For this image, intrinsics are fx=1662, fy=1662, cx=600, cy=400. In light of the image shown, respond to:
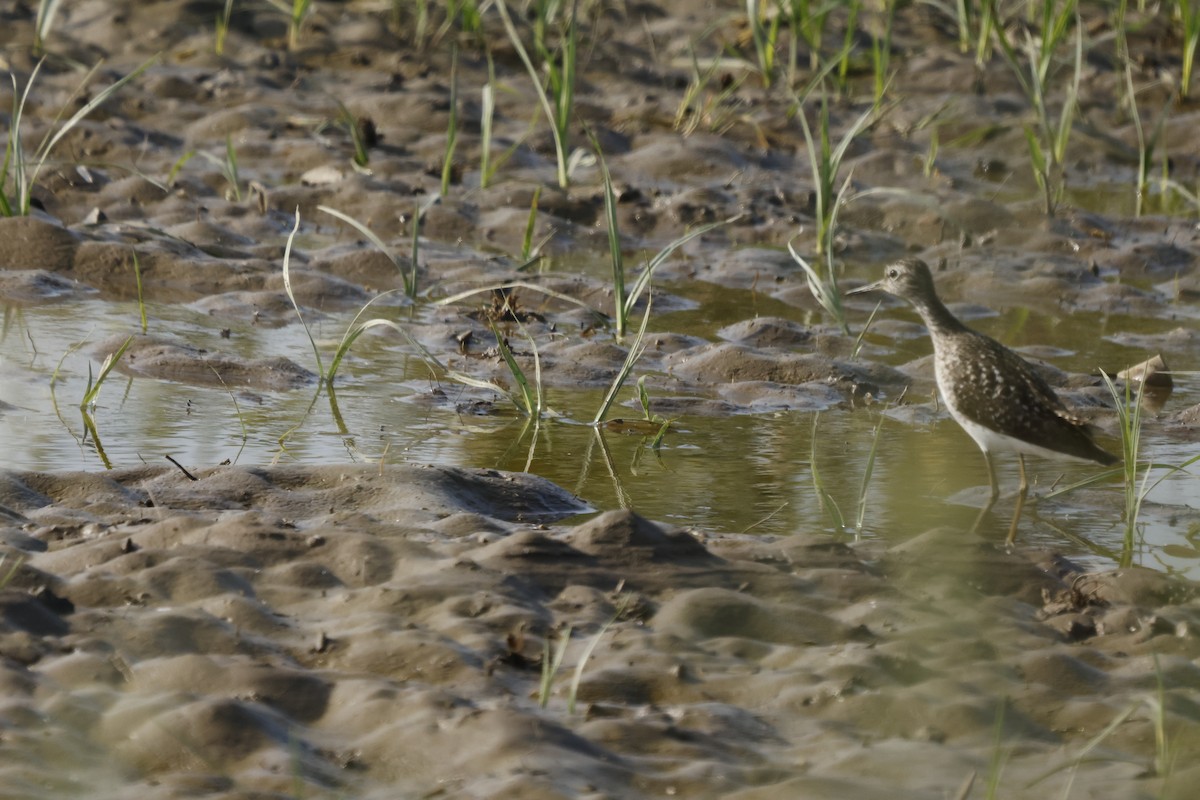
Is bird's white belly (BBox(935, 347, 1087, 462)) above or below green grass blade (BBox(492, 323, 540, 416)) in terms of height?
above

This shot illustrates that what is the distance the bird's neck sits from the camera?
579 centimetres

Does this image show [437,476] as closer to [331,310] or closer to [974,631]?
[974,631]

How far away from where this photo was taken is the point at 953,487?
5.60 m

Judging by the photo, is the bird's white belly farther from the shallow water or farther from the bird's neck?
the bird's neck

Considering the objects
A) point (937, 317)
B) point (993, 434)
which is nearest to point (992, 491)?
point (993, 434)

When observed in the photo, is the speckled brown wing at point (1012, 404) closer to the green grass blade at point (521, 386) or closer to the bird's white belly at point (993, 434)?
the bird's white belly at point (993, 434)

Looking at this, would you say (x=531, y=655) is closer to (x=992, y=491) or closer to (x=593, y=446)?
(x=593, y=446)

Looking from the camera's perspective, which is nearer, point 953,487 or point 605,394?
point 953,487

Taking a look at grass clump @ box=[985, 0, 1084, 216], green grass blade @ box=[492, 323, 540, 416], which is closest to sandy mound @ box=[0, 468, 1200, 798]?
green grass blade @ box=[492, 323, 540, 416]

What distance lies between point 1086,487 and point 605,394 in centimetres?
186

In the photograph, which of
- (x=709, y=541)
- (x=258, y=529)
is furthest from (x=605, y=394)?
(x=258, y=529)

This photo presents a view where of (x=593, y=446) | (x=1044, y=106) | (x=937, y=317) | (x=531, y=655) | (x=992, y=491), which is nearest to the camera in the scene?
(x=531, y=655)

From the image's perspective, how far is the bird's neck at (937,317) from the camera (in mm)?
5793

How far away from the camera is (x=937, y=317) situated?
5.86 m
